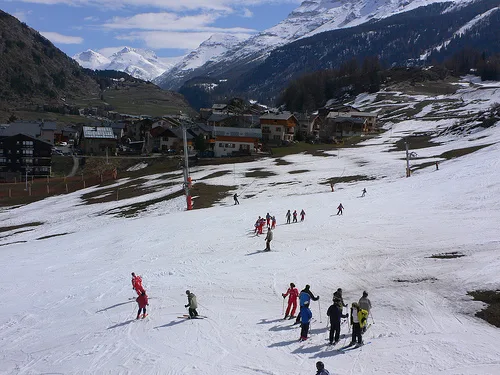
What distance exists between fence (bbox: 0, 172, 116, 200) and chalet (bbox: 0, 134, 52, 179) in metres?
15.2

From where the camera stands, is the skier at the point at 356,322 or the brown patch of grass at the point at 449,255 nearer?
the skier at the point at 356,322

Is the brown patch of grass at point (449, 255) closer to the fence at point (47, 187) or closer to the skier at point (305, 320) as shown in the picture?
the skier at point (305, 320)

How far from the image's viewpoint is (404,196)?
43.5 metres

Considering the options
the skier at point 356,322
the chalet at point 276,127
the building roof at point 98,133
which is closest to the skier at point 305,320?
the skier at point 356,322

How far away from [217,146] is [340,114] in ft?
201

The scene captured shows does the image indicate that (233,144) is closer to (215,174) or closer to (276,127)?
(276,127)

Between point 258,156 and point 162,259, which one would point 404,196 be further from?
point 258,156

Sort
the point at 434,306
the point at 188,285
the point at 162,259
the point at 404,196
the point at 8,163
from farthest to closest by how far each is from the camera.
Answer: the point at 8,163 < the point at 404,196 < the point at 162,259 < the point at 188,285 < the point at 434,306

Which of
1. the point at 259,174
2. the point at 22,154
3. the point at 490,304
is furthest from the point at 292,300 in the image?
the point at 22,154

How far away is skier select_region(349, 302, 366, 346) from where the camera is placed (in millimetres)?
14766

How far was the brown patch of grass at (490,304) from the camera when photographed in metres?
16.1

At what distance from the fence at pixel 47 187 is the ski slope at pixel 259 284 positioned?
32873 millimetres

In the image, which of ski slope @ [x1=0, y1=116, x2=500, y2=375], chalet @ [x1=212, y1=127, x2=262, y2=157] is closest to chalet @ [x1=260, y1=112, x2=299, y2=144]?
chalet @ [x1=212, y1=127, x2=262, y2=157]

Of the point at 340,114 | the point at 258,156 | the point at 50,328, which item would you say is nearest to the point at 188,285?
the point at 50,328
